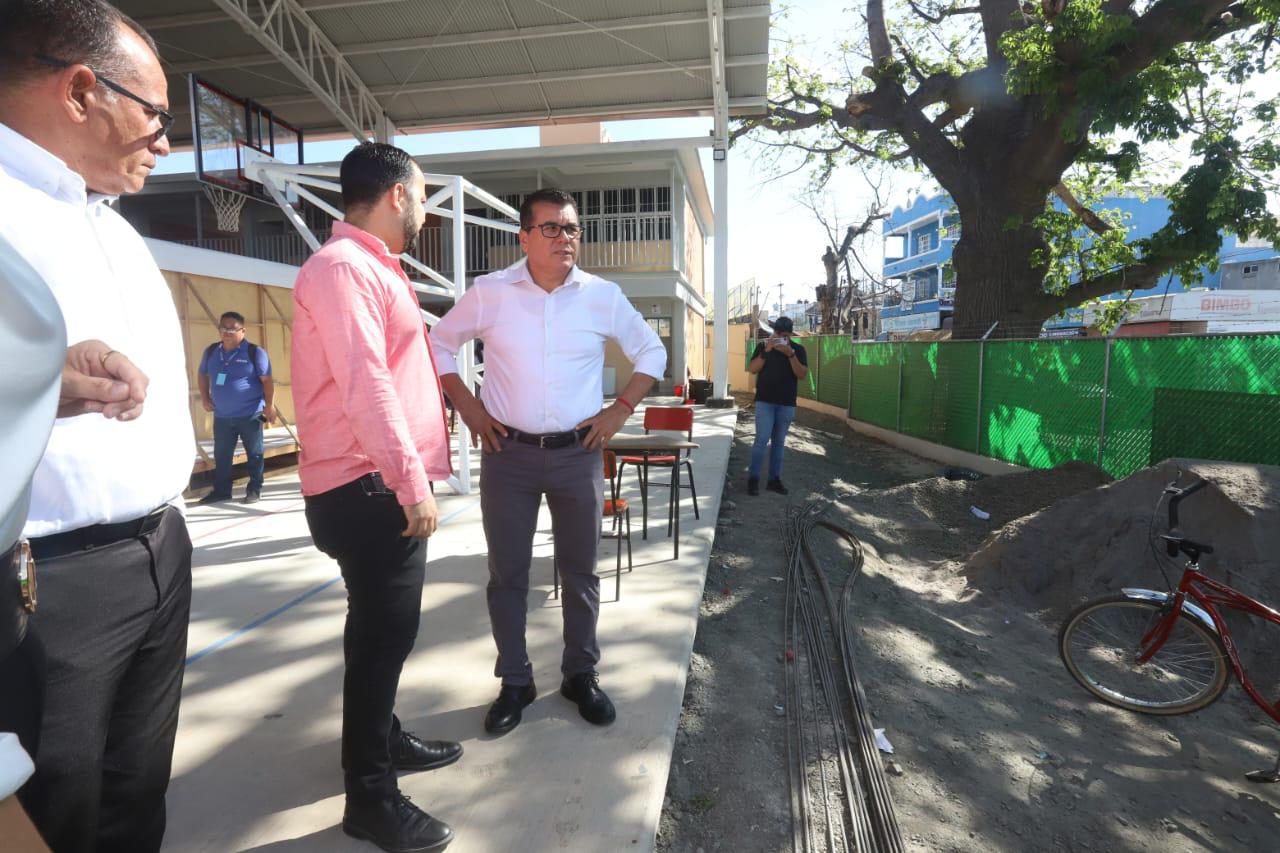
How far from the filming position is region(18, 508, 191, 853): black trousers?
119 centimetres

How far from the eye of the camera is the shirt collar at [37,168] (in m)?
1.12

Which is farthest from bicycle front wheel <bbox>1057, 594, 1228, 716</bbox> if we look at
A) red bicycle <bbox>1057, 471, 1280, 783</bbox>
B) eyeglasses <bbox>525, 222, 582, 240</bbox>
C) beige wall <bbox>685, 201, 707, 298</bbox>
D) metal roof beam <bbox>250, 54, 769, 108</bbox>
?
beige wall <bbox>685, 201, 707, 298</bbox>

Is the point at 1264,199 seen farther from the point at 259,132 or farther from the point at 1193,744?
the point at 259,132

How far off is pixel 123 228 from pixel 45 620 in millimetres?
740

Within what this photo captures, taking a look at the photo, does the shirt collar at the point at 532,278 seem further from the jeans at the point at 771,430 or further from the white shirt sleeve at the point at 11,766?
the jeans at the point at 771,430

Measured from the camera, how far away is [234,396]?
22.1 feet

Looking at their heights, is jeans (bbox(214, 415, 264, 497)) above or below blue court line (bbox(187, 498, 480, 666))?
above

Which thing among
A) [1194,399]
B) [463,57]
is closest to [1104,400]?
[1194,399]

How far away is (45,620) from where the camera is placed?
117 cm

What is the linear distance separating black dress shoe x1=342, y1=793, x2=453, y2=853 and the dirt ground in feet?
2.77

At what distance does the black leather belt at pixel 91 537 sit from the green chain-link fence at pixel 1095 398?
6.83m

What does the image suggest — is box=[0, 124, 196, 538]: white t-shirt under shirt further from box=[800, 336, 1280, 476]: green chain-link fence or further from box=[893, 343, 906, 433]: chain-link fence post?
box=[893, 343, 906, 433]: chain-link fence post

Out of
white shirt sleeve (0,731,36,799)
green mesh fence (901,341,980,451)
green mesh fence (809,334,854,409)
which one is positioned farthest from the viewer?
green mesh fence (809,334,854,409)

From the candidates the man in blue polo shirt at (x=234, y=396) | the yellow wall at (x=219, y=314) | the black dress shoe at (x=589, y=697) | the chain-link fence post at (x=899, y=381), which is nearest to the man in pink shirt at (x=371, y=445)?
the black dress shoe at (x=589, y=697)
